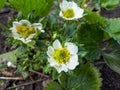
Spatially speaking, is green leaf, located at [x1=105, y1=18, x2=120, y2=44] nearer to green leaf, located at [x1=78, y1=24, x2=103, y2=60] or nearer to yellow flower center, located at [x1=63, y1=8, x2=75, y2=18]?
green leaf, located at [x1=78, y1=24, x2=103, y2=60]

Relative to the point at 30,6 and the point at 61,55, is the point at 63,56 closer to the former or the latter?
the point at 61,55

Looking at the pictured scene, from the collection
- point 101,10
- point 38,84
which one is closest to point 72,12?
point 38,84

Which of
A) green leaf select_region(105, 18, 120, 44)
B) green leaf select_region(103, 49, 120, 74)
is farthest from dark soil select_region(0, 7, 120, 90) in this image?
green leaf select_region(105, 18, 120, 44)

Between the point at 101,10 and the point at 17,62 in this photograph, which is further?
the point at 101,10

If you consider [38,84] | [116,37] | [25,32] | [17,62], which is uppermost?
[25,32]

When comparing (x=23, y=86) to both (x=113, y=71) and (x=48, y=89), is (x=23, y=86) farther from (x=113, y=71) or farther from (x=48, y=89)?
(x=113, y=71)

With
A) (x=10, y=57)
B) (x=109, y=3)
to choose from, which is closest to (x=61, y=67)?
(x=10, y=57)

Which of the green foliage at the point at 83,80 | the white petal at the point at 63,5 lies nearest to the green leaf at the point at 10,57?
the green foliage at the point at 83,80
